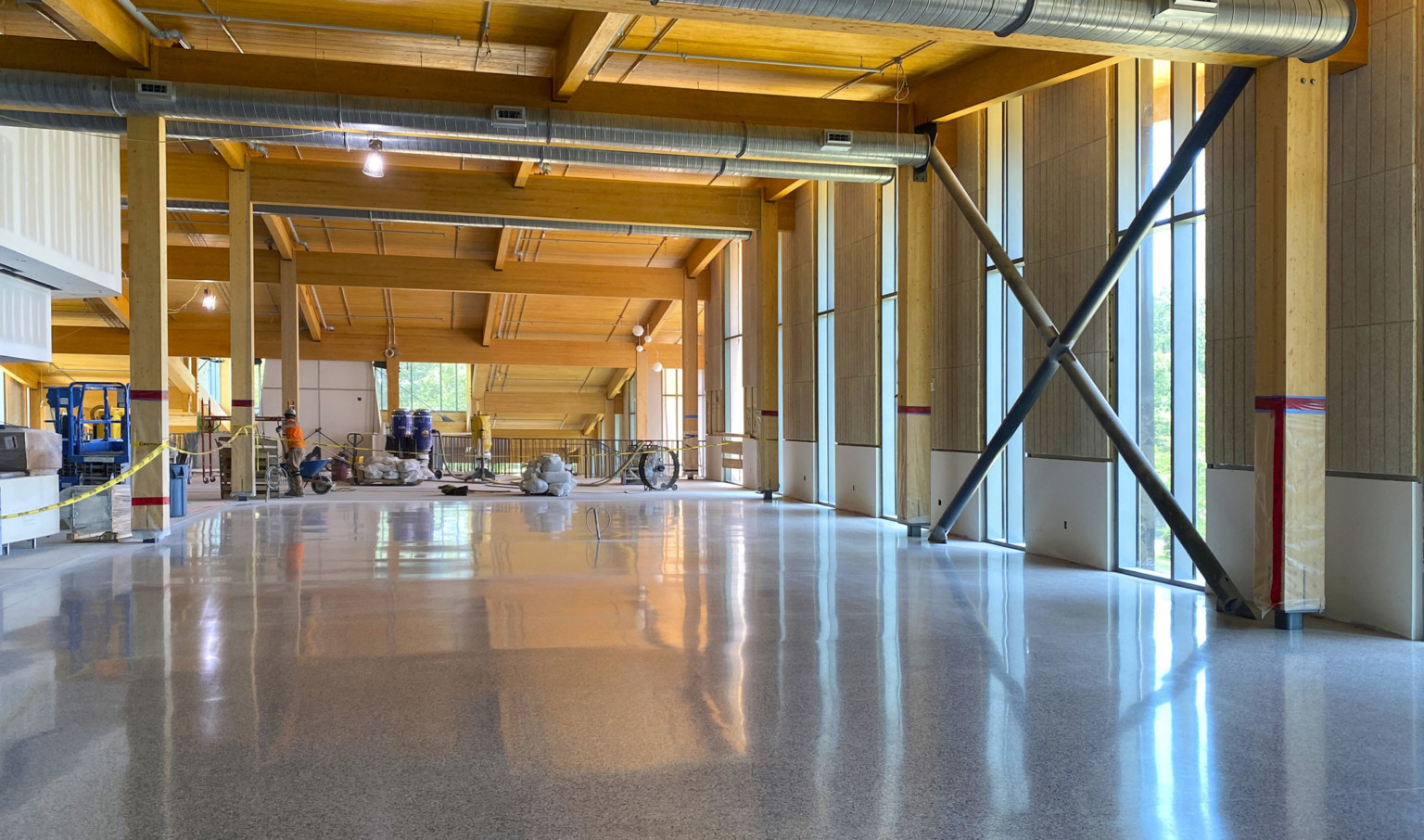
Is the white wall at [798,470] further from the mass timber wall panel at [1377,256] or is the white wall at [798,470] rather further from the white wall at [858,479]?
the mass timber wall panel at [1377,256]

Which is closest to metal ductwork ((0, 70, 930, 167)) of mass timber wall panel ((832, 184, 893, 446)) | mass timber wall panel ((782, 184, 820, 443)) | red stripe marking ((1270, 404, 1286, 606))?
mass timber wall panel ((832, 184, 893, 446))

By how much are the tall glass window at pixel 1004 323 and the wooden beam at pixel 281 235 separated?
659 inches

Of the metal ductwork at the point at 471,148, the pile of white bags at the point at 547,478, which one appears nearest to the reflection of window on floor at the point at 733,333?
the pile of white bags at the point at 547,478

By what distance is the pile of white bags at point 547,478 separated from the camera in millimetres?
20625

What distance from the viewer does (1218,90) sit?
28.8 ft

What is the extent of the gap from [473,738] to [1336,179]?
8214 millimetres

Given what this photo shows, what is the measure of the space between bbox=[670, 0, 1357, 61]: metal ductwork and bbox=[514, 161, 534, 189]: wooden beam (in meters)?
11.0

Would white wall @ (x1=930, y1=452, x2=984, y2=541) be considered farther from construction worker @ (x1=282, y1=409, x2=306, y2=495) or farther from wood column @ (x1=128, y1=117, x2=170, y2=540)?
construction worker @ (x1=282, y1=409, x2=306, y2=495)

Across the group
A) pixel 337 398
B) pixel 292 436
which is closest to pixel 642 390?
pixel 337 398

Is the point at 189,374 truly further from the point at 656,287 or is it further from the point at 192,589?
the point at 192,589

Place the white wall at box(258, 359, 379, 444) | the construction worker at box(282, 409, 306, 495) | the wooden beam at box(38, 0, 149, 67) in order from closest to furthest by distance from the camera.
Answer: the wooden beam at box(38, 0, 149, 67) < the construction worker at box(282, 409, 306, 495) < the white wall at box(258, 359, 379, 444)

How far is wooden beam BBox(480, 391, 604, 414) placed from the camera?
3866 cm

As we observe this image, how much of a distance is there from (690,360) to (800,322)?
6.90 metres

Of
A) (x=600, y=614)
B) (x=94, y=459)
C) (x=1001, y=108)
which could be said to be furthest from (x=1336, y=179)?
(x=94, y=459)
